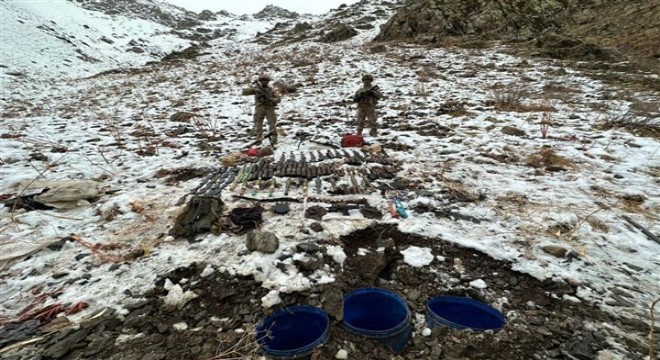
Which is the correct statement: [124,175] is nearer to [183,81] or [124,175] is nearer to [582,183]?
[582,183]

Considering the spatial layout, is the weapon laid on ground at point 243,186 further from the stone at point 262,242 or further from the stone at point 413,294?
the stone at point 413,294

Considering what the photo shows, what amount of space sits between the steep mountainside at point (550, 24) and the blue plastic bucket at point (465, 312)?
15018 millimetres

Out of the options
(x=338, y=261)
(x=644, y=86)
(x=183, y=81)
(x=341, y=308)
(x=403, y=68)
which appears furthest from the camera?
(x=183, y=81)

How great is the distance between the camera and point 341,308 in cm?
249

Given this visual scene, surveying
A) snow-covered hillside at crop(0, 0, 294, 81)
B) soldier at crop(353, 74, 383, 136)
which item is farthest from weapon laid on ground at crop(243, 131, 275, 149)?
snow-covered hillside at crop(0, 0, 294, 81)

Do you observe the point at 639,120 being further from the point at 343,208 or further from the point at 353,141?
the point at 343,208

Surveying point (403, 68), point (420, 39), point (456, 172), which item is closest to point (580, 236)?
point (456, 172)

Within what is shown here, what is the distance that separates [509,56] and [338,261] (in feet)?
52.7

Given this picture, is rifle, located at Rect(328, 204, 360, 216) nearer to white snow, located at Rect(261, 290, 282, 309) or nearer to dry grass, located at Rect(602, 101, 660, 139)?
white snow, located at Rect(261, 290, 282, 309)

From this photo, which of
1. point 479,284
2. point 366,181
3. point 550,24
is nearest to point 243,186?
point 366,181

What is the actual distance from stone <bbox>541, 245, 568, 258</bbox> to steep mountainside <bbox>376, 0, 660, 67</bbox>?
13.8 metres

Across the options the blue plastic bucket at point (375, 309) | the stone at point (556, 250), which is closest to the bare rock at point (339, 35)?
the stone at point (556, 250)

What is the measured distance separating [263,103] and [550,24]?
1995 centimetres

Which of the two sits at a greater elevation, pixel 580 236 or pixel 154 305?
pixel 580 236
